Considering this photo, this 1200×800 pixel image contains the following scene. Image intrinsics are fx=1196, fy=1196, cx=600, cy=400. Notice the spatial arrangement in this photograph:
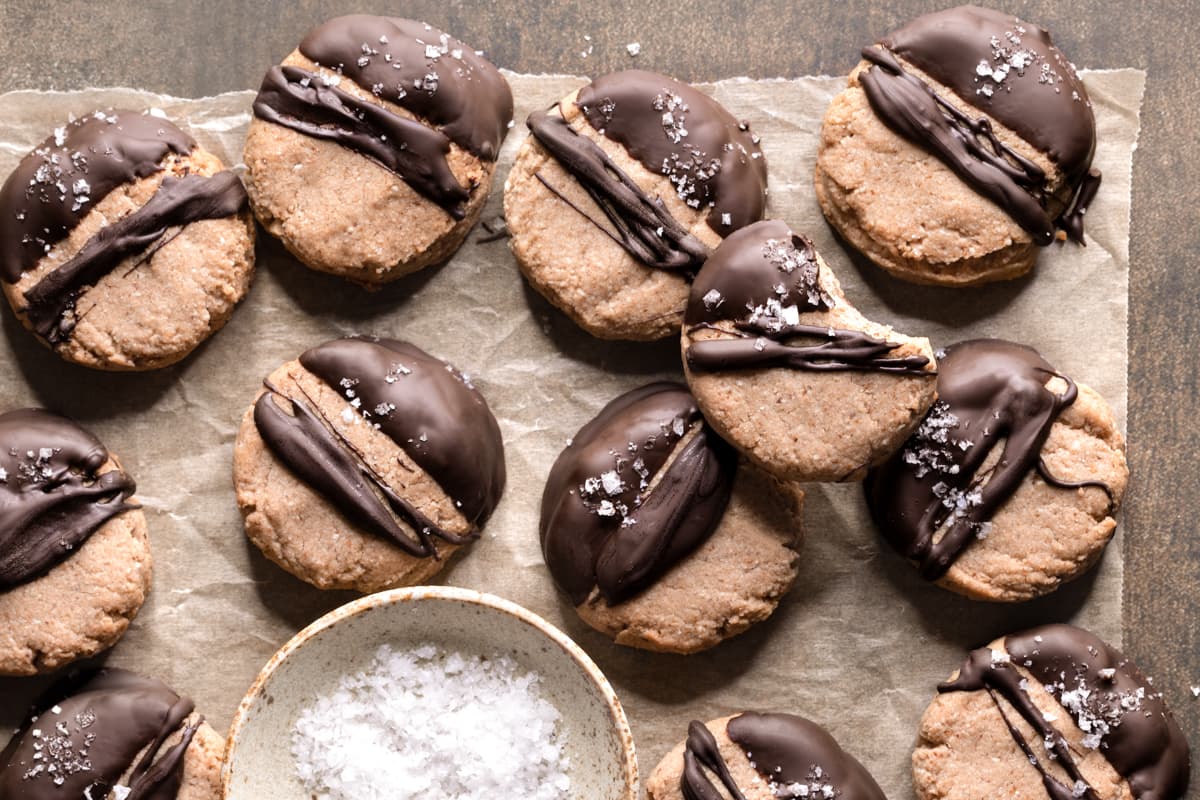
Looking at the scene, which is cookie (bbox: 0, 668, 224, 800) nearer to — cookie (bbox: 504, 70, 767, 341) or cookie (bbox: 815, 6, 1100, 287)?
cookie (bbox: 504, 70, 767, 341)

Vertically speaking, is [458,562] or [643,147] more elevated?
[643,147]

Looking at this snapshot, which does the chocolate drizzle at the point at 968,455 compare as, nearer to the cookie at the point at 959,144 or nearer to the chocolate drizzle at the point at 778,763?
the cookie at the point at 959,144

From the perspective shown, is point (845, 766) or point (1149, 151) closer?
point (845, 766)

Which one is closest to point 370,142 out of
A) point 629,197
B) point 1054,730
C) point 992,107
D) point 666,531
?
point 629,197

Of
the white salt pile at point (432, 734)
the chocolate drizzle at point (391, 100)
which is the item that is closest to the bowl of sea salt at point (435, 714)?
the white salt pile at point (432, 734)

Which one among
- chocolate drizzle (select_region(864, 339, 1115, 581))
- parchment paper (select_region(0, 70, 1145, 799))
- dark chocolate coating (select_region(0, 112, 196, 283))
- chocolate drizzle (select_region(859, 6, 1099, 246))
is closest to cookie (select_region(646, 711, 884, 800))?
parchment paper (select_region(0, 70, 1145, 799))

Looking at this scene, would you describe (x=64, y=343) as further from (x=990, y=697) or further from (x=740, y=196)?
(x=990, y=697)

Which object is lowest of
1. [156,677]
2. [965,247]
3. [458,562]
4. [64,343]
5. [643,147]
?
[156,677]

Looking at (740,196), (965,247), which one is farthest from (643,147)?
(965,247)
